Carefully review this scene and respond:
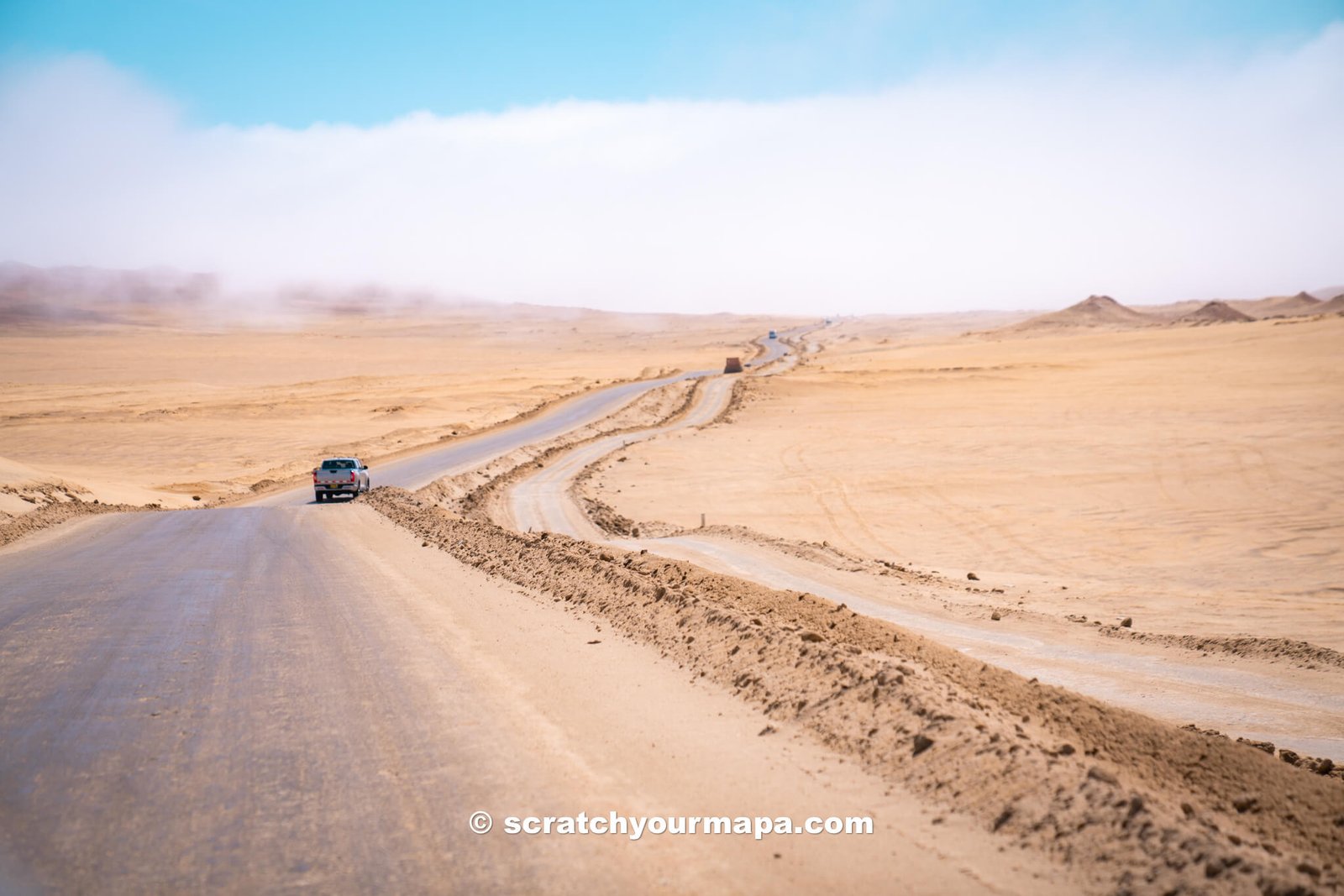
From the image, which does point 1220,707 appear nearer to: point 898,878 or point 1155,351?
point 898,878

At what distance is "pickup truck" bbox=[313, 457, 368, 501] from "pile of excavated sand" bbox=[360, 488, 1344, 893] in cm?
2295

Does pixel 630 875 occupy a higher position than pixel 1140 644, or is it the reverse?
pixel 630 875

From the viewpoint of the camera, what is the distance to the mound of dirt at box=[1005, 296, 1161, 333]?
489ft

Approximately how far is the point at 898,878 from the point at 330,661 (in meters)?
6.69

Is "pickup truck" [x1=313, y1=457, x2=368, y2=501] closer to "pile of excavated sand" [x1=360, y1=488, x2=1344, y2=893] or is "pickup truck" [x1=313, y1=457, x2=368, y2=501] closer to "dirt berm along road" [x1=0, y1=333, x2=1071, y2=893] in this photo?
"dirt berm along road" [x1=0, y1=333, x2=1071, y2=893]

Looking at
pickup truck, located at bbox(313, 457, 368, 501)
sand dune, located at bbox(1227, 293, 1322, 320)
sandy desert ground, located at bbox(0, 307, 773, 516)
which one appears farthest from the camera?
sand dune, located at bbox(1227, 293, 1322, 320)

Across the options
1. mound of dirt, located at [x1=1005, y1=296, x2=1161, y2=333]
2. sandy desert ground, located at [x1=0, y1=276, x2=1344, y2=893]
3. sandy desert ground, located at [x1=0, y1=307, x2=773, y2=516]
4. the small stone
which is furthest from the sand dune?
the small stone

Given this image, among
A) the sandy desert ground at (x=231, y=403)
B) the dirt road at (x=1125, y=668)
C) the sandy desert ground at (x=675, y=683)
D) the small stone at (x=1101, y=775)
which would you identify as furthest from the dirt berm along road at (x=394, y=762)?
the sandy desert ground at (x=231, y=403)

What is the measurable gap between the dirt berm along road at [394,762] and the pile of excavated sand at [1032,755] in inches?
12.3

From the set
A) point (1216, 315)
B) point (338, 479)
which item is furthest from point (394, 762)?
point (1216, 315)

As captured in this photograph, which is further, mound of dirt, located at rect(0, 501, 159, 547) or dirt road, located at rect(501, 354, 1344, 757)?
mound of dirt, located at rect(0, 501, 159, 547)

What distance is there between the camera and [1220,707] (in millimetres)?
9703

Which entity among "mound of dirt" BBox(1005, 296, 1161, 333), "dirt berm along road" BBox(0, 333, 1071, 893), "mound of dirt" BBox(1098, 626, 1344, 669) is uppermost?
"mound of dirt" BBox(1005, 296, 1161, 333)

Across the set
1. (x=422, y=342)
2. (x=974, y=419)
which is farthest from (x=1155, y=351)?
(x=422, y=342)
